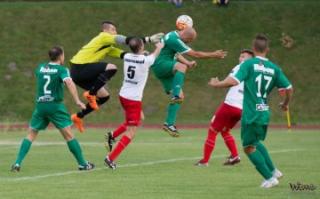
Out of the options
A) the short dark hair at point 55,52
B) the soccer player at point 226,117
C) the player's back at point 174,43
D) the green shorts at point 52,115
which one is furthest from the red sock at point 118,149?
the player's back at point 174,43

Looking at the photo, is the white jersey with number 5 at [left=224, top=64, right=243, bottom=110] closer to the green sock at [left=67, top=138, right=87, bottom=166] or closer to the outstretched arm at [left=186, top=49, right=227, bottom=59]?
the outstretched arm at [left=186, top=49, right=227, bottom=59]

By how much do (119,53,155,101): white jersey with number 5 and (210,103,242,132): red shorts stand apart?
1.50 m

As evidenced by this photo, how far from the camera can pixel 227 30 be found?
45656 mm

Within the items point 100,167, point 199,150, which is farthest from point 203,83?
point 100,167

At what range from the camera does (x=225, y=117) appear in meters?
18.0

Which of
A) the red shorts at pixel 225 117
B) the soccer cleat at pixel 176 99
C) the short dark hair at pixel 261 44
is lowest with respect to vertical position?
the soccer cleat at pixel 176 99

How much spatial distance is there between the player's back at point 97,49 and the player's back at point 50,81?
3.40 m

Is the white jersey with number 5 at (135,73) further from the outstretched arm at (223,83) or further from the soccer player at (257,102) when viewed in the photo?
the outstretched arm at (223,83)

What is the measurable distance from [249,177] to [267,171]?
167 cm

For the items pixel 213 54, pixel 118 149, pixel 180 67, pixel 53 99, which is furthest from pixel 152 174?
pixel 180 67

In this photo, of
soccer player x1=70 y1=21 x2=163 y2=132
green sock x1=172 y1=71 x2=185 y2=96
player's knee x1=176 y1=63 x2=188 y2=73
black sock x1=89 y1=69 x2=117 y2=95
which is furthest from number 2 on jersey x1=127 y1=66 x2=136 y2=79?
green sock x1=172 y1=71 x2=185 y2=96

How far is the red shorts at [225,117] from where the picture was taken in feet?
58.9

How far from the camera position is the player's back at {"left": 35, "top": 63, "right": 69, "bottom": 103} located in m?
17.0

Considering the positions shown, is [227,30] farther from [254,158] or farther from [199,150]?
[254,158]
